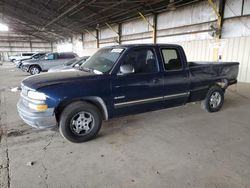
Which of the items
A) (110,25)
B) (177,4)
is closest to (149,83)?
(177,4)

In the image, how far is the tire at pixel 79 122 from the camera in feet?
10.0

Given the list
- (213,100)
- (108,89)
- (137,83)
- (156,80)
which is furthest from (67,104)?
(213,100)

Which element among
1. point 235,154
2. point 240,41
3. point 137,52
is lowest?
point 235,154

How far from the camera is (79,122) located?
3.21 metres

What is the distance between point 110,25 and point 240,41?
12588 mm

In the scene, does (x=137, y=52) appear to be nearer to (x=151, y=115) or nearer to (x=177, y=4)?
(x=151, y=115)

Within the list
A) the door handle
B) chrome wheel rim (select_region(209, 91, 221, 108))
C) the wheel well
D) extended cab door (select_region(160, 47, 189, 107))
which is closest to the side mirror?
the door handle

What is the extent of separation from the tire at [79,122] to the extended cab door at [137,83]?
1.39 ft

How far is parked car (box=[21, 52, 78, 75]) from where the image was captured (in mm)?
13219

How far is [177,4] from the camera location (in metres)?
11.0

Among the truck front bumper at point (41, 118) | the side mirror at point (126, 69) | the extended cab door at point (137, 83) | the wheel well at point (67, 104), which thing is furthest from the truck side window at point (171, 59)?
the truck front bumper at point (41, 118)

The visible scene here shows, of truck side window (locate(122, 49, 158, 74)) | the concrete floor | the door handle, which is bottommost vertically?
the concrete floor

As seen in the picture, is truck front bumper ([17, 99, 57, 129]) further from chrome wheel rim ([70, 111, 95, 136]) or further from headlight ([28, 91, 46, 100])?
chrome wheel rim ([70, 111, 95, 136])

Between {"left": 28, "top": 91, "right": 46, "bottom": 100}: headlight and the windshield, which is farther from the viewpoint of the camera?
the windshield
